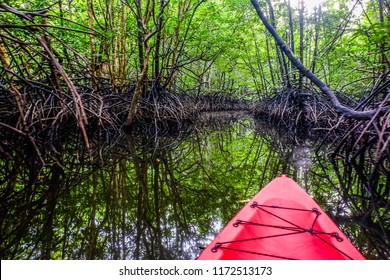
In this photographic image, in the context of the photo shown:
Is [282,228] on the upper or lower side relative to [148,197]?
upper

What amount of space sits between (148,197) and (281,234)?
3.89 feet

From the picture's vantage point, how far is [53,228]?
184cm

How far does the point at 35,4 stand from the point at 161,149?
2888 millimetres

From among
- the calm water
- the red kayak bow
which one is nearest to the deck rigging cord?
the red kayak bow

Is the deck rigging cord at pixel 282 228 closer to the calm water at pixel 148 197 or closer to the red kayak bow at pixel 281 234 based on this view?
the red kayak bow at pixel 281 234

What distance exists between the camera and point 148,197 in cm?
240

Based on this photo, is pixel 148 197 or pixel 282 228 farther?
pixel 148 197

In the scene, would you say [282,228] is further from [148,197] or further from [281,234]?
[148,197]

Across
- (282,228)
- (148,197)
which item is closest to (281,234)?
(282,228)

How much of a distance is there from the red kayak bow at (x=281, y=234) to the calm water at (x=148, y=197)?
0.23m

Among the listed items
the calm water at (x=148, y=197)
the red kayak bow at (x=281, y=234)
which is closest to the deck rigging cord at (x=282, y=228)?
the red kayak bow at (x=281, y=234)

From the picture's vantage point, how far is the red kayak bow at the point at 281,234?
4.66 feet

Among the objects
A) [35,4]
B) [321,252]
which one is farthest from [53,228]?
[35,4]
